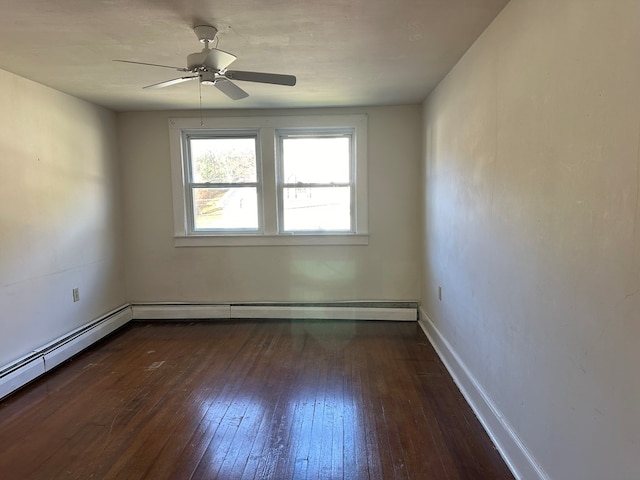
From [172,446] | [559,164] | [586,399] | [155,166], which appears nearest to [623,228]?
[559,164]

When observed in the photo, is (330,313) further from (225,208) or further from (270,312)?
(225,208)

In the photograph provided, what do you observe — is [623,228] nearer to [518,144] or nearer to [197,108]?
[518,144]

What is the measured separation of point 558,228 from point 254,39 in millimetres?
1904

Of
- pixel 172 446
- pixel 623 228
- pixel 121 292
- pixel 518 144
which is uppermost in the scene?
pixel 518 144

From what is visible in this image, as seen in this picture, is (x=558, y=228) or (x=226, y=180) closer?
(x=558, y=228)

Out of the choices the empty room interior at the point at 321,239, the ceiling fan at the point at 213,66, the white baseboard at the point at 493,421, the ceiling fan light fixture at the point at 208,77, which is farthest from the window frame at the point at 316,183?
the ceiling fan light fixture at the point at 208,77

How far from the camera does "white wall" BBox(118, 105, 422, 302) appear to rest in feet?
13.3

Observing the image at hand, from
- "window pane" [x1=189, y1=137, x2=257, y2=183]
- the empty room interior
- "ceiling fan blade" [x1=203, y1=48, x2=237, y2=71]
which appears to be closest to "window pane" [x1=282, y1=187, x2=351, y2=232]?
the empty room interior

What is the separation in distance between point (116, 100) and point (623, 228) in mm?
3992

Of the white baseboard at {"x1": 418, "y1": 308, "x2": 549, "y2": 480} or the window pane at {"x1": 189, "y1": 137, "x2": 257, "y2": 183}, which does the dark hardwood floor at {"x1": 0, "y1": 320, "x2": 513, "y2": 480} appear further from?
the window pane at {"x1": 189, "y1": 137, "x2": 257, "y2": 183}

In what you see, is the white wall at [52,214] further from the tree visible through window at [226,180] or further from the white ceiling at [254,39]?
the tree visible through window at [226,180]

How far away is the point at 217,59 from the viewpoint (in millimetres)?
2035

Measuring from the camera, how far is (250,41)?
89.0 inches

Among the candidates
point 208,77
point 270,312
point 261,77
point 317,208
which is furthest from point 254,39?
point 270,312
